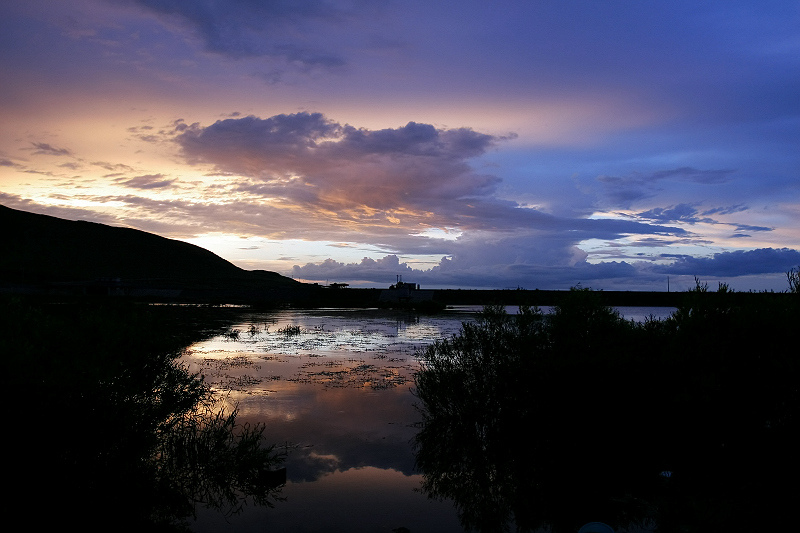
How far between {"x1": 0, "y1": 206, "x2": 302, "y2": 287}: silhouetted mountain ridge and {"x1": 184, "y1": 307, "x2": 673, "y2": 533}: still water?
129569mm

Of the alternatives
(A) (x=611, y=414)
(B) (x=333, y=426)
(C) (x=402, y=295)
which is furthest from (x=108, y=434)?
(C) (x=402, y=295)

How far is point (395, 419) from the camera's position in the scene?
20.2 meters

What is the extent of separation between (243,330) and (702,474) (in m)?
45.2

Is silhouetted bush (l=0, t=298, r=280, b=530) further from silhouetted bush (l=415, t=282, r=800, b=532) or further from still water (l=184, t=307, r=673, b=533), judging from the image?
silhouetted bush (l=415, t=282, r=800, b=532)

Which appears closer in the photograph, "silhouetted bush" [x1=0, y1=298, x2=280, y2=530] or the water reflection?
"silhouetted bush" [x1=0, y1=298, x2=280, y2=530]

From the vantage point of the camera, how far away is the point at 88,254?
Answer: 534ft

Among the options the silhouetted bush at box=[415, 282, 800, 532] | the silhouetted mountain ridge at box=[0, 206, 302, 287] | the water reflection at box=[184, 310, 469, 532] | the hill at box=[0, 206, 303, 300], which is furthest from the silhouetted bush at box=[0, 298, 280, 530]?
the silhouetted mountain ridge at box=[0, 206, 302, 287]

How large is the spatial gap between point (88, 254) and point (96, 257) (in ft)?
9.55

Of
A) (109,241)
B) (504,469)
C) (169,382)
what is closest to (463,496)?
(504,469)

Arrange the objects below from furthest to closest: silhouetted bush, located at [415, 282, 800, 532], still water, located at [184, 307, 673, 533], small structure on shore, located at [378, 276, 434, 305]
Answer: small structure on shore, located at [378, 276, 434, 305] → still water, located at [184, 307, 673, 533] → silhouetted bush, located at [415, 282, 800, 532]

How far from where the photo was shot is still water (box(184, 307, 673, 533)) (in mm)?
12195

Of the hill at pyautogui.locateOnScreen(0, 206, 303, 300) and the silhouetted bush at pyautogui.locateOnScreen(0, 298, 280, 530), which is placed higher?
the hill at pyautogui.locateOnScreen(0, 206, 303, 300)

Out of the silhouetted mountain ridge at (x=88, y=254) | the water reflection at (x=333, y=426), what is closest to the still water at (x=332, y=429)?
the water reflection at (x=333, y=426)

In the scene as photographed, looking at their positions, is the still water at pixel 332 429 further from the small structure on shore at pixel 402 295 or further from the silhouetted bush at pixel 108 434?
the small structure on shore at pixel 402 295
